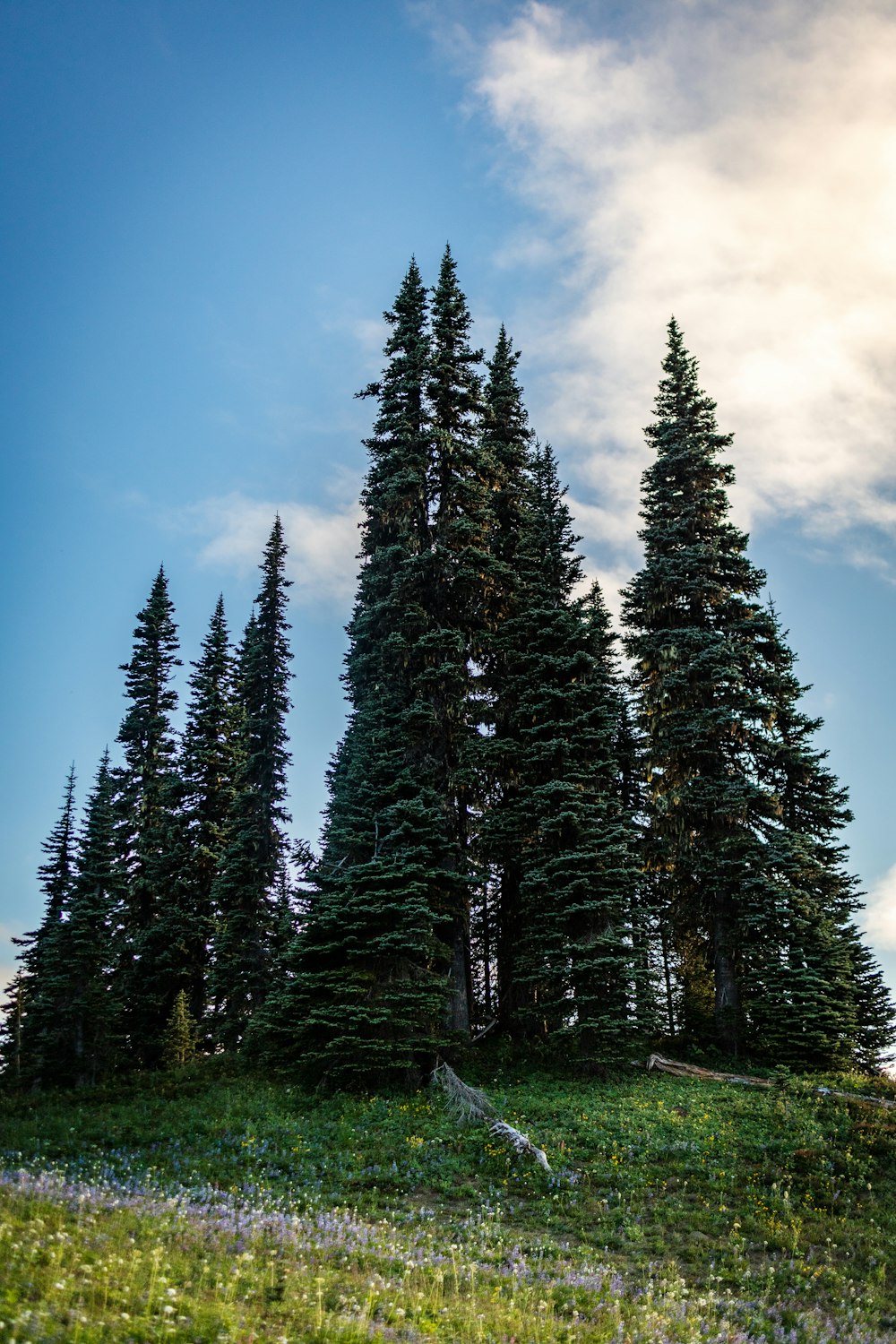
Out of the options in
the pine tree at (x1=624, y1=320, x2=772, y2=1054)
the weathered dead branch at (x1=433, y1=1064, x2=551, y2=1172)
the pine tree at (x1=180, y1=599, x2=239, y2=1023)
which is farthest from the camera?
the pine tree at (x1=180, y1=599, x2=239, y2=1023)

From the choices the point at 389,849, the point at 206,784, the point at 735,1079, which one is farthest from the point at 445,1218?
the point at 206,784

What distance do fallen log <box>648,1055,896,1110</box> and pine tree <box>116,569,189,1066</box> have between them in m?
19.1

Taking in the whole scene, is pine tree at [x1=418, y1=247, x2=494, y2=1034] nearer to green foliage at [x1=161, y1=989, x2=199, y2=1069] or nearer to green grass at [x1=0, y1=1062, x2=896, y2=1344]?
green grass at [x1=0, y1=1062, x2=896, y2=1344]

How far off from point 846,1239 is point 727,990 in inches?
454

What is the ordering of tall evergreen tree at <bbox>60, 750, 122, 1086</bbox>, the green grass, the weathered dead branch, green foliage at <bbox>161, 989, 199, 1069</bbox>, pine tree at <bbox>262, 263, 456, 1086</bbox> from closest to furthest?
the green grass
the weathered dead branch
pine tree at <bbox>262, 263, 456, 1086</bbox>
tall evergreen tree at <bbox>60, 750, 122, 1086</bbox>
green foliage at <bbox>161, 989, 199, 1069</bbox>

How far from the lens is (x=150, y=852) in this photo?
33.3 meters

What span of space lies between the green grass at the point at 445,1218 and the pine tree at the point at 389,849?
4.79 feet

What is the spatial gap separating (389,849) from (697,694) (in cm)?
1073

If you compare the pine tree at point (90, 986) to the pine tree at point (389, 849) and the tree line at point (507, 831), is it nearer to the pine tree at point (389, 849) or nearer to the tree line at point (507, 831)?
the tree line at point (507, 831)

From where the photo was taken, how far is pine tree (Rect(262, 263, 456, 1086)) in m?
17.8

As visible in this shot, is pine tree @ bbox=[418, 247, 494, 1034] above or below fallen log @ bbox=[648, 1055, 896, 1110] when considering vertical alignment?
above

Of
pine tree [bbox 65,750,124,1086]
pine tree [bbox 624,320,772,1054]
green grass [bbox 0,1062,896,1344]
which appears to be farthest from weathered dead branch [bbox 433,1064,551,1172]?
pine tree [bbox 65,750,124,1086]

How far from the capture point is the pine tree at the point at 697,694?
22.6 m

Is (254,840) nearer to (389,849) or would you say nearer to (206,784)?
(206,784)
